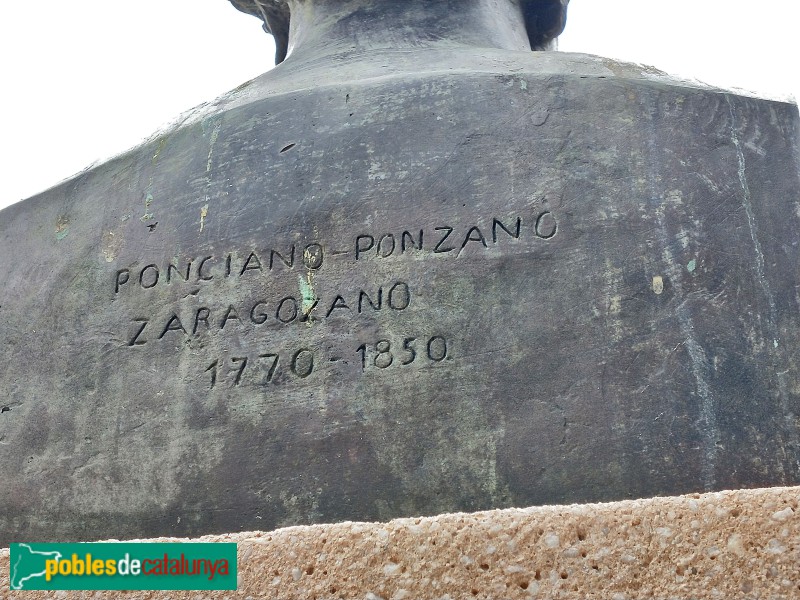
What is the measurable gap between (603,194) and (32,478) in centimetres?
214

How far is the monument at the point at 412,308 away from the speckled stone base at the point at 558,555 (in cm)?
52

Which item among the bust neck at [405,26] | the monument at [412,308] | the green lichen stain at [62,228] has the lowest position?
the monument at [412,308]

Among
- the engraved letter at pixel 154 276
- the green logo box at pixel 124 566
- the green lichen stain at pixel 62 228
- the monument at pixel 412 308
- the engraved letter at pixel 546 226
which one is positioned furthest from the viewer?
the green lichen stain at pixel 62 228

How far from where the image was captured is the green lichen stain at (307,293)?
3420mm

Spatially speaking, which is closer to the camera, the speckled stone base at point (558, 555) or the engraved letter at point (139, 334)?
the speckled stone base at point (558, 555)

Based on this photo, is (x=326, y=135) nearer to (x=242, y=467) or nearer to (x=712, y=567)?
(x=242, y=467)

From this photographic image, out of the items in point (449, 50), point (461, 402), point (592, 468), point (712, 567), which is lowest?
point (712, 567)

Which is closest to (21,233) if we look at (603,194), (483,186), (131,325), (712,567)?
(131,325)

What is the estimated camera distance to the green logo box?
2.66 meters

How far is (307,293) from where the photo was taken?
3434 millimetres

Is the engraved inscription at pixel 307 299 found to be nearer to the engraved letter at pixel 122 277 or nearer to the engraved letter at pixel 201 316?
the engraved letter at pixel 201 316

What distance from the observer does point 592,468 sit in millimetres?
3020

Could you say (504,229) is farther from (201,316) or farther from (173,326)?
(173,326)

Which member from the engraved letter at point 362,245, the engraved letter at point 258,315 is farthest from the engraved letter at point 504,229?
the engraved letter at point 258,315
